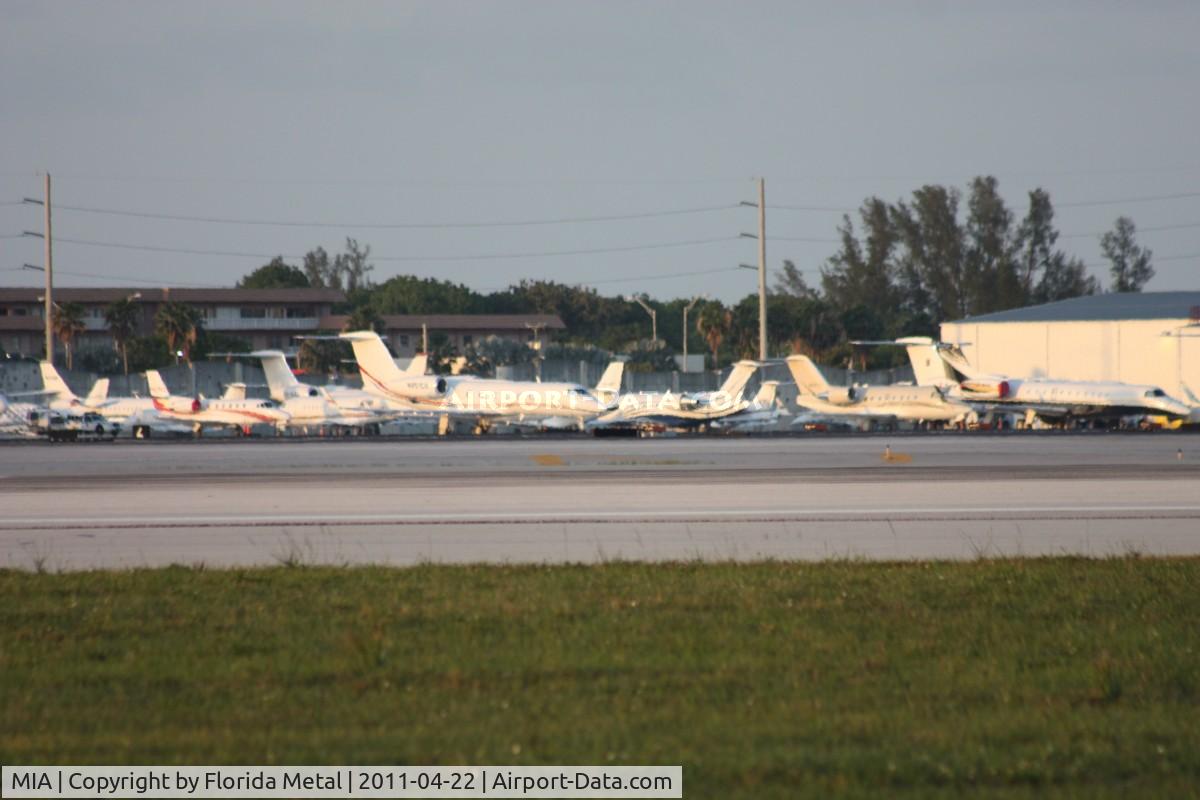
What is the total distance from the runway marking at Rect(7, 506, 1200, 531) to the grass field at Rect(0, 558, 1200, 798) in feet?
20.8

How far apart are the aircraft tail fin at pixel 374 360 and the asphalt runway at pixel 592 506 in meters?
22.9

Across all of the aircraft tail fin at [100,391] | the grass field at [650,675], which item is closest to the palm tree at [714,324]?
the aircraft tail fin at [100,391]

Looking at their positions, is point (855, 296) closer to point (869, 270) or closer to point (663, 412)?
point (869, 270)

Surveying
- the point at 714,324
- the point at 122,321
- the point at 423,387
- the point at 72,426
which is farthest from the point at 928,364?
the point at 122,321

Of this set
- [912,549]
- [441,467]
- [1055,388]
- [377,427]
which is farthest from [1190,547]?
[377,427]

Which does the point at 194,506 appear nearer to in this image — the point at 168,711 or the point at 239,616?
the point at 239,616

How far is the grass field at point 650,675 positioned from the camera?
24.6ft

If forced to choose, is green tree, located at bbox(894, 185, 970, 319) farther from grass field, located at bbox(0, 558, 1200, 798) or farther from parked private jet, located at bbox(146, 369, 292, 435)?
grass field, located at bbox(0, 558, 1200, 798)

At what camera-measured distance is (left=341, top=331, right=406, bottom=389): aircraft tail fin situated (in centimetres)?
6375

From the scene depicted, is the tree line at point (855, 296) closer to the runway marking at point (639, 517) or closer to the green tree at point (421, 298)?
the green tree at point (421, 298)

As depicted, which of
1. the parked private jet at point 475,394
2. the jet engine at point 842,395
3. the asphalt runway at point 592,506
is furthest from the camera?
the jet engine at point 842,395

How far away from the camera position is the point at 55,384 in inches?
2598

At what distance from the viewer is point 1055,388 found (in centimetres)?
6272

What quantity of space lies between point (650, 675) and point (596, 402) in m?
47.8
